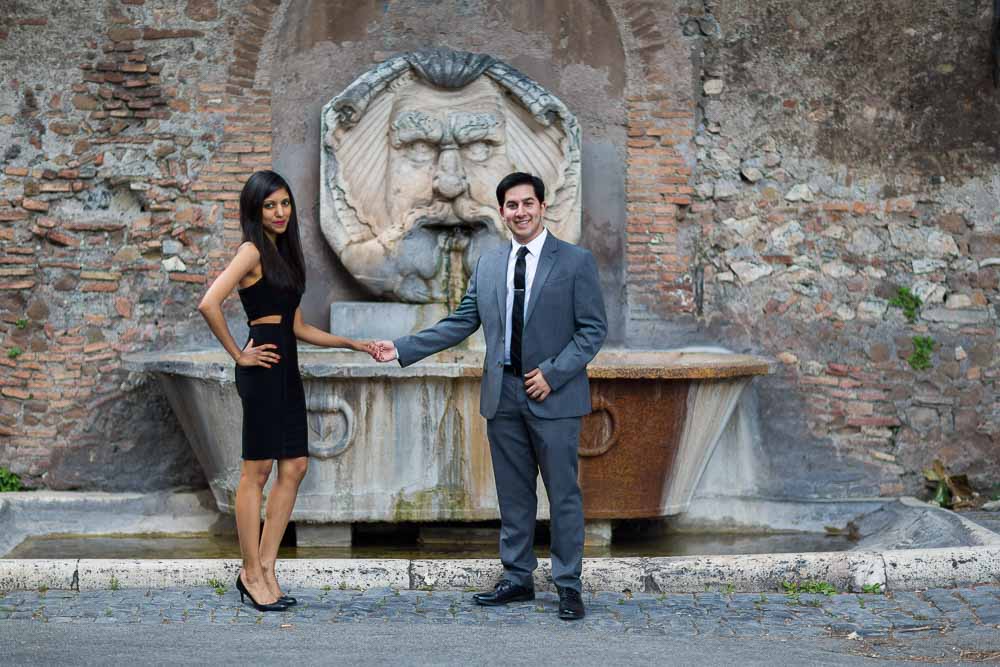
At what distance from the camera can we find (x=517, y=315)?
185 inches

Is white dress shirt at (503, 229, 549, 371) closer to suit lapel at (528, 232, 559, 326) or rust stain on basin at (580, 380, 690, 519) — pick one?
suit lapel at (528, 232, 559, 326)

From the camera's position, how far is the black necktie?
4.67m

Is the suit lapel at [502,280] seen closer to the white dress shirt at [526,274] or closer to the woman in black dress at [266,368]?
the white dress shirt at [526,274]

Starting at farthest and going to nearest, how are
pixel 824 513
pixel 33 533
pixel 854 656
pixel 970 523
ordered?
pixel 824 513, pixel 33 533, pixel 970 523, pixel 854 656

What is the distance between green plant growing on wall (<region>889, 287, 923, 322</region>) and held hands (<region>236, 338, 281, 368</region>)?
401 cm

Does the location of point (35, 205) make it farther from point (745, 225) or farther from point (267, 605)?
point (745, 225)

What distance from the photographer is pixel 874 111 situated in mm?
7410

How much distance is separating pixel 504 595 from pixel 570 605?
0.28m

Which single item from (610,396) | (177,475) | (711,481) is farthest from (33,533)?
(711,481)

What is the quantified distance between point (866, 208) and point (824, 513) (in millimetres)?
1702

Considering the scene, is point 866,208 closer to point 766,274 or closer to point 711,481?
point 766,274

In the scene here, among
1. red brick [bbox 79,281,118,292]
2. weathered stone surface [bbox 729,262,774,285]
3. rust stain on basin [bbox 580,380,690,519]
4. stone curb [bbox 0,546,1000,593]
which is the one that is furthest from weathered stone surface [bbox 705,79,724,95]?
red brick [bbox 79,281,118,292]

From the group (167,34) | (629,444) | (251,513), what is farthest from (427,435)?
(167,34)

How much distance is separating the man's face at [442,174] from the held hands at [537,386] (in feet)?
8.91
